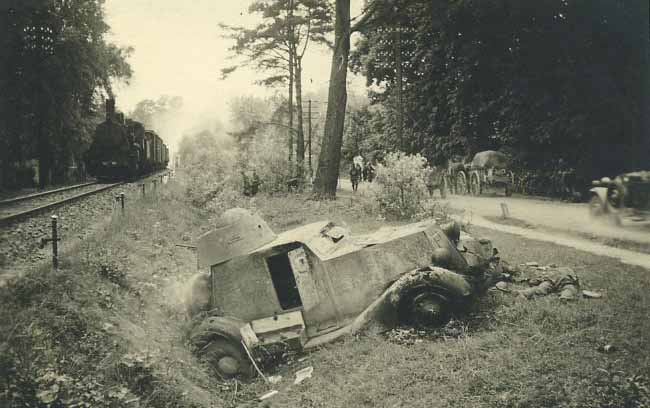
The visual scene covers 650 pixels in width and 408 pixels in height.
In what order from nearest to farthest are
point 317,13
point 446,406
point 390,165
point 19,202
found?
point 446,406
point 19,202
point 390,165
point 317,13

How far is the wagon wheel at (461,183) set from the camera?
19881 mm

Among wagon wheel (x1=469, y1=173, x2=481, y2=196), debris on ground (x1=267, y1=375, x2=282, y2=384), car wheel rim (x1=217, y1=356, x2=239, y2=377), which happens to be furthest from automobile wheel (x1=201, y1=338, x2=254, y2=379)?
wagon wheel (x1=469, y1=173, x2=481, y2=196)

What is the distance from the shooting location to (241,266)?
517cm

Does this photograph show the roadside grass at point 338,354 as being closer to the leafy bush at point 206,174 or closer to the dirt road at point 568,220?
the dirt road at point 568,220

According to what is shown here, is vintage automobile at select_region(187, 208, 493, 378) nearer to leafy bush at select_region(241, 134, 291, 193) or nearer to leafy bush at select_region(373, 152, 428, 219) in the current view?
leafy bush at select_region(373, 152, 428, 219)

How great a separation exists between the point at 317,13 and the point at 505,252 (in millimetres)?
10882

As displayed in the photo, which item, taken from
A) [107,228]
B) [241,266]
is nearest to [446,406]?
[241,266]

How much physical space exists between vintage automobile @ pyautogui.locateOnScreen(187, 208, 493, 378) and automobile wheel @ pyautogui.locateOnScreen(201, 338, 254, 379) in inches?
0.5

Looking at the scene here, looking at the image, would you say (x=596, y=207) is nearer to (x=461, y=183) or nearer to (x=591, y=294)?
(x=591, y=294)

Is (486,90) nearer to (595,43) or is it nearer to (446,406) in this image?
(595,43)

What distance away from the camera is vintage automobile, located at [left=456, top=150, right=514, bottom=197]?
1483cm

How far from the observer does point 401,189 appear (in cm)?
985

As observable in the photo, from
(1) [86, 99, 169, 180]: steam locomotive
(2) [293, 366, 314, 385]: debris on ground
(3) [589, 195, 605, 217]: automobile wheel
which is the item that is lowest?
(2) [293, 366, 314, 385]: debris on ground

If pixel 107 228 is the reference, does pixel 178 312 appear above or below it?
below
